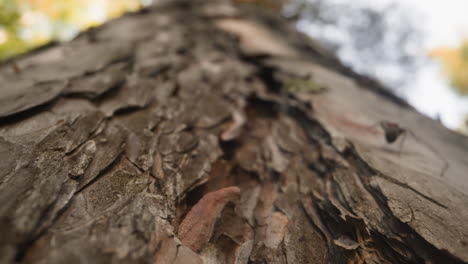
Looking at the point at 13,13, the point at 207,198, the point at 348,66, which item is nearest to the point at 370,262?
the point at 207,198

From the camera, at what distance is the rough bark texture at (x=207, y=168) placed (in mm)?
1050

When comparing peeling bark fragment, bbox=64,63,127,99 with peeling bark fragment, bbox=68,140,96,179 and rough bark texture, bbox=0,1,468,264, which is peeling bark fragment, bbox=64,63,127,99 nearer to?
rough bark texture, bbox=0,1,468,264

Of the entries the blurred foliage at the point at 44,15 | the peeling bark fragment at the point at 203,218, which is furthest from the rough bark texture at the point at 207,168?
the blurred foliage at the point at 44,15

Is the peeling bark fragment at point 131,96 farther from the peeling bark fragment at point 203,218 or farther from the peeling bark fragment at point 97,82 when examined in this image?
the peeling bark fragment at point 203,218

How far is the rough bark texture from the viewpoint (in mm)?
1050

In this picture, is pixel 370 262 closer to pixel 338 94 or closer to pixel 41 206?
pixel 41 206

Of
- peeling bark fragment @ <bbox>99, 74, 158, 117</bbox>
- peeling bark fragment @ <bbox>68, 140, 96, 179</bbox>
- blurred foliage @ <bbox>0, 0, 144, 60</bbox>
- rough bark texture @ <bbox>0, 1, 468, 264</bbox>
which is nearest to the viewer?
rough bark texture @ <bbox>0, 1, 468, 264</bbox>

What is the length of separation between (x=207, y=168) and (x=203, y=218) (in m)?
0.38

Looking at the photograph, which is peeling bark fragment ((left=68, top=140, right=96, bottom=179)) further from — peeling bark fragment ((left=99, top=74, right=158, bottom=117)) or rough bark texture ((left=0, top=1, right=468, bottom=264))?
peeling bark fragment ((left=99, top=74, right=158, bottom=117))

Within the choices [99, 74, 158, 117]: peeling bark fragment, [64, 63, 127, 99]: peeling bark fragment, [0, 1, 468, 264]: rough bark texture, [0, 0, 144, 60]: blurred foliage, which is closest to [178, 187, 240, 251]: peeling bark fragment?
[0, 1, 468, 264]: rough bark texture

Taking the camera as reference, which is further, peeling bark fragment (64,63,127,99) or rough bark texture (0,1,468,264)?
peeling bark fragment (64,63,127,99)

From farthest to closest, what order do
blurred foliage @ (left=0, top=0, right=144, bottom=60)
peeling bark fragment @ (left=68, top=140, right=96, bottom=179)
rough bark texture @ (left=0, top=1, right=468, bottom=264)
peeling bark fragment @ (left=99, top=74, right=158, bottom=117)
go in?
blurred foliage @ (left=0, top=0, right=144, bottom=60) < peeling bark fragment @ (left=99, top=74, right=158, bottom=117) < peeling bark fragment @ (left=68, top=140, right=96, bottom=179) < rough bark texture @ (left=0, top=1, right=468, bottom=264)

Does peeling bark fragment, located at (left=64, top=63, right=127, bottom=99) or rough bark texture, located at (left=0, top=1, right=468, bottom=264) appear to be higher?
peeling bark fragment, located at (left=64, top=63, right=127, bottom=99)

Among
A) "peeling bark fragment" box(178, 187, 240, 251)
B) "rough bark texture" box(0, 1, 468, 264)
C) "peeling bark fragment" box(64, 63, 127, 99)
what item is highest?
"peeling bark fragment" box(64, 63, 127, 99)
